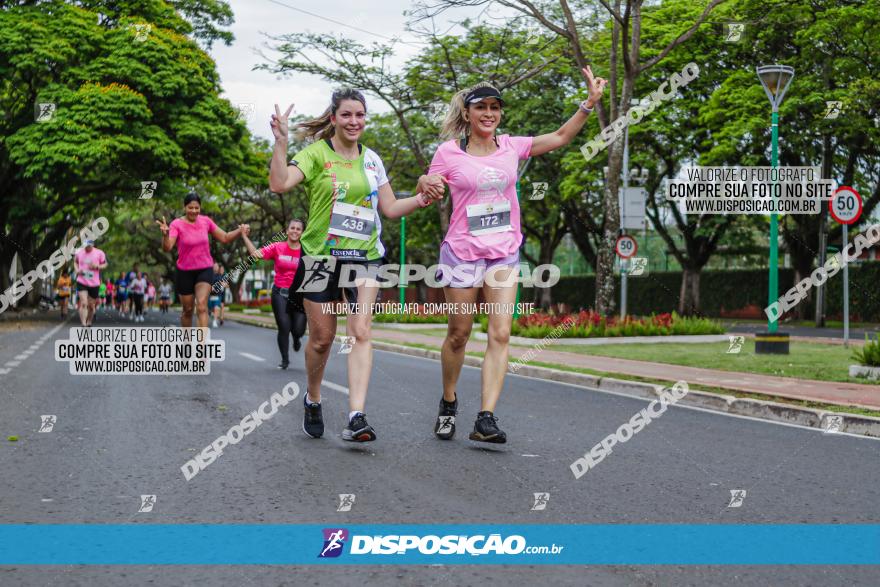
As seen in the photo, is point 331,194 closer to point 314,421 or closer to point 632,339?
point 314,421

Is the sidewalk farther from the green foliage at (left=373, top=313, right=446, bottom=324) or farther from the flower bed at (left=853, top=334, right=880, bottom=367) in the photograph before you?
the green foliage at (left=373, top=313, right=446, bottom=324)

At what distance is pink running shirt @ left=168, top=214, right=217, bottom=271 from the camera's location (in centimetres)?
1077

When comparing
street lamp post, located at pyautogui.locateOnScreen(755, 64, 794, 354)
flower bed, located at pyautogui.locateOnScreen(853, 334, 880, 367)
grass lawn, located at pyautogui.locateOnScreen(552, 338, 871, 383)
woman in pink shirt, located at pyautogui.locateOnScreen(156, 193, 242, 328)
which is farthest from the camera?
street lamp post, located at pyautogui.locateOnScreen(755, 64, 794, 354)

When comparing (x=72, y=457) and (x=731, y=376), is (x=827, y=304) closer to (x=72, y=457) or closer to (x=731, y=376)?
(x=731, y=376)

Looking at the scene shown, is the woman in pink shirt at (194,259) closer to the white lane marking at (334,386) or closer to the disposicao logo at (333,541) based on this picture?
the white lane marking at (334,386)

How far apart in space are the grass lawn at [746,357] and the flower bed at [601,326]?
803 mm

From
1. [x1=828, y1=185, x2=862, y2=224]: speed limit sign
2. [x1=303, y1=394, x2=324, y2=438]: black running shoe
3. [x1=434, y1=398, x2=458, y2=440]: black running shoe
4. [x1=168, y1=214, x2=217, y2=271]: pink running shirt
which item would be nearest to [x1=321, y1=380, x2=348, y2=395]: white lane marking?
[x1=168, y1=214, x2=217, y2=271]: pink running shirt

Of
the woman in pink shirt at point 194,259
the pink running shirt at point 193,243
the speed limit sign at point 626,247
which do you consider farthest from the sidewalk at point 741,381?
the speed limit sign at point 626,247

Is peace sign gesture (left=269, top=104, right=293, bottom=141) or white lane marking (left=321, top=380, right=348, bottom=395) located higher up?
peace sign gesture (left=269, top=104, right=293, bottom=141)

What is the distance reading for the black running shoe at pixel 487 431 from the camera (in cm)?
589

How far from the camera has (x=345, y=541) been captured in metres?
3.86

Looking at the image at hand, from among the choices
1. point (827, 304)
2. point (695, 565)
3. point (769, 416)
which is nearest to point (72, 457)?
point (695, 565)

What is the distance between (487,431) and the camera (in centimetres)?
589

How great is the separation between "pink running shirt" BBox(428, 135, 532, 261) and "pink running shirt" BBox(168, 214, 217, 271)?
546cm
